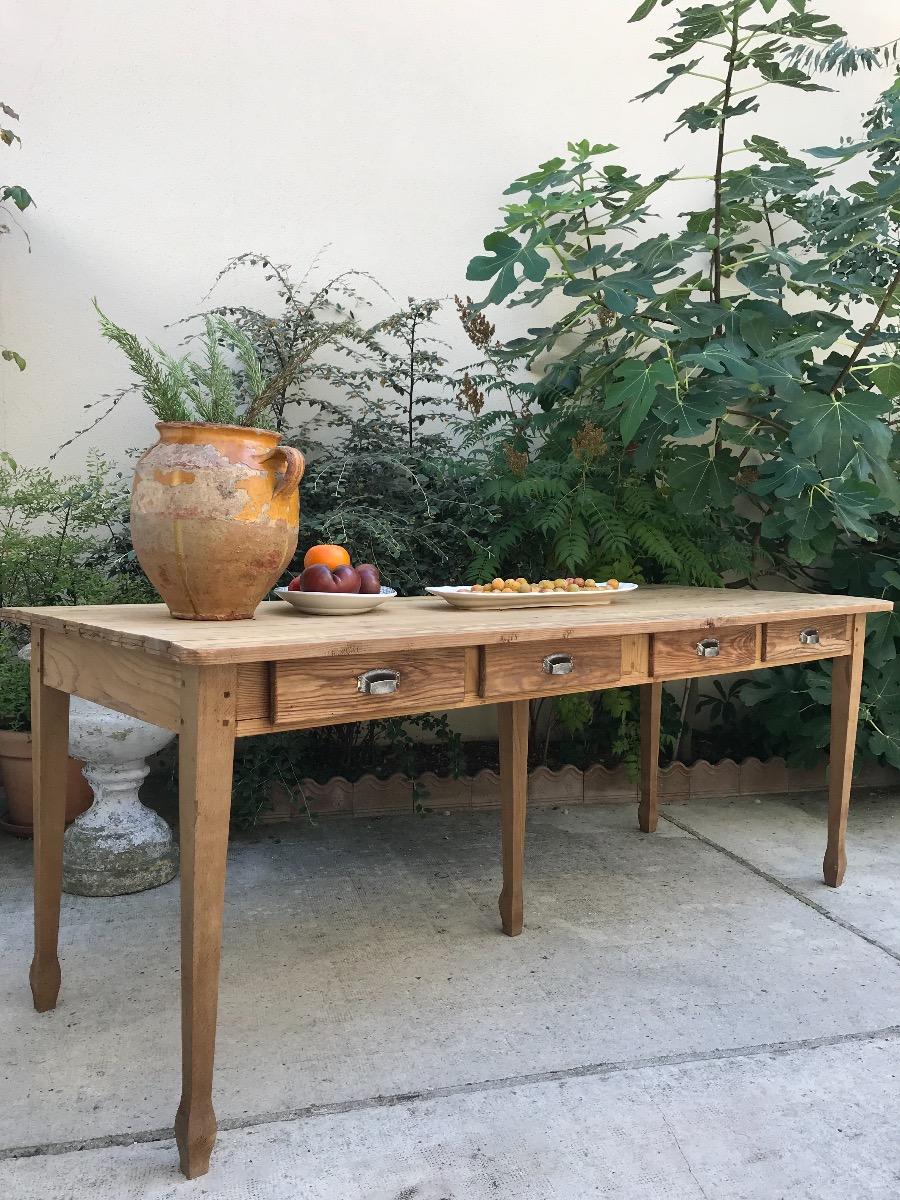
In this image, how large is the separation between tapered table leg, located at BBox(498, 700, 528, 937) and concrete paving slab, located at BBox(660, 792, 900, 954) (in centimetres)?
92

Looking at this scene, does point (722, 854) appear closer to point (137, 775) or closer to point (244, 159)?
point (137, 775)

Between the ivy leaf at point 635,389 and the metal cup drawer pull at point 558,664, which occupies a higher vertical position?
the ivy leaf at point 635,389

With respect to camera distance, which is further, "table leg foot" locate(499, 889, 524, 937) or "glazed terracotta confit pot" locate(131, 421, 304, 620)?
"table leg foot" locate(499, 889, 524, 937)

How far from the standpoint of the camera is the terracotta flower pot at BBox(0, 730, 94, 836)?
2840mm

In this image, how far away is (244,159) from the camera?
11.5ft

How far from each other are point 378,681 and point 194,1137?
761mm

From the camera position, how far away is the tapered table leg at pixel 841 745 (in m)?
2.72

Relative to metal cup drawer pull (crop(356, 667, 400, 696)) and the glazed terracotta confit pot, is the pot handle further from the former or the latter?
metal cup drawer pull (crop(356, 667, 400, 696))

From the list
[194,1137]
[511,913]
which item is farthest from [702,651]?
[194,1137]

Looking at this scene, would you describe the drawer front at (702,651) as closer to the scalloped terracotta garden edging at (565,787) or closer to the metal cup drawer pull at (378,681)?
the metal cup drawer pull at (378,681)

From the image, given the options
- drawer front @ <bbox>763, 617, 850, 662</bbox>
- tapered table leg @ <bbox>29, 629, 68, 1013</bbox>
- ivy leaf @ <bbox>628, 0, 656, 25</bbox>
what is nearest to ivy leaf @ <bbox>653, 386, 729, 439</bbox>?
drawer front @ <bbox>763, 617, 850, 662</bbox>

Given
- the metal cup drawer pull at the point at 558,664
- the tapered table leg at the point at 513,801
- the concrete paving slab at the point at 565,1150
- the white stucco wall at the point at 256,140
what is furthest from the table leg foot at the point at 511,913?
the white stucco wall at the point at 256,140

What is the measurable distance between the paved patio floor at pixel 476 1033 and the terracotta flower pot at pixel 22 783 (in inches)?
3.6

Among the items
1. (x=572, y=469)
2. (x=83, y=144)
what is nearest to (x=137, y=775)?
(x=572, y=469)
